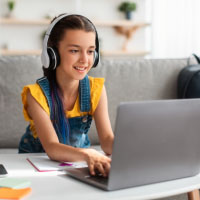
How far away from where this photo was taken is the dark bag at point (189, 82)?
6.68 feet

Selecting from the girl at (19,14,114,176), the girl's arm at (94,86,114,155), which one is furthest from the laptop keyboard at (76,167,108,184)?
the girl's arm at (94,86,114,155)

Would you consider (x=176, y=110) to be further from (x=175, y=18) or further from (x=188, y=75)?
(x=175, y=18)

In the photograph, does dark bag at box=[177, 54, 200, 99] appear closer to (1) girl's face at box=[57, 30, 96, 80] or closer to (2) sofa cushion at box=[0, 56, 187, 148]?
(2) sofa cushion at box=[0, 56, 187, 148]

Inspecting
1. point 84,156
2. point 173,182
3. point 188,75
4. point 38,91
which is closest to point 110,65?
point 188,75

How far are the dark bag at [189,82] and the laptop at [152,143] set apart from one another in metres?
1.16

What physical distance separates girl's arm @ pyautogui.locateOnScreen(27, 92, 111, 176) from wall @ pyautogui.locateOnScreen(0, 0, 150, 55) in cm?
388

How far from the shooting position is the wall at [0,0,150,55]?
A: 5121 millimetres

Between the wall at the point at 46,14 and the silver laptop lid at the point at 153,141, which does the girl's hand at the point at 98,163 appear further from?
the wall at the point at 46,14

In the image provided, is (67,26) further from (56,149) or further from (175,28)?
(175,28)

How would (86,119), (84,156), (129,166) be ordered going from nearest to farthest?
(129,166), (84,156), (86,119)

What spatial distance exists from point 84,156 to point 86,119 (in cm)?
52

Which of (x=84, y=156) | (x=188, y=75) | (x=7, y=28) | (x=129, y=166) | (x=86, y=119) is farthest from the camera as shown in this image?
(x=7, y=28)

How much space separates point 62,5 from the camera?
5262 millimetres

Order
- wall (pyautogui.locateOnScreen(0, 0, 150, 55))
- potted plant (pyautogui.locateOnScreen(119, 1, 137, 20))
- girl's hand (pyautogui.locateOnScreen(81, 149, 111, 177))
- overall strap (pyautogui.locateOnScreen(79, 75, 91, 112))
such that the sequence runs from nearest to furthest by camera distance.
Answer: girl's hand (pyautogui.locateOnScreen(81, 149, 111, 177)) < overall strap (pyautogui.locateOnScreen(79, 75, 91, 112)) < wall (pyautogui.locateOnScreen(0, 0, 150, 55)) < potted plant (pyautogui.locateOnScreen(119, 1, 137, 20))
